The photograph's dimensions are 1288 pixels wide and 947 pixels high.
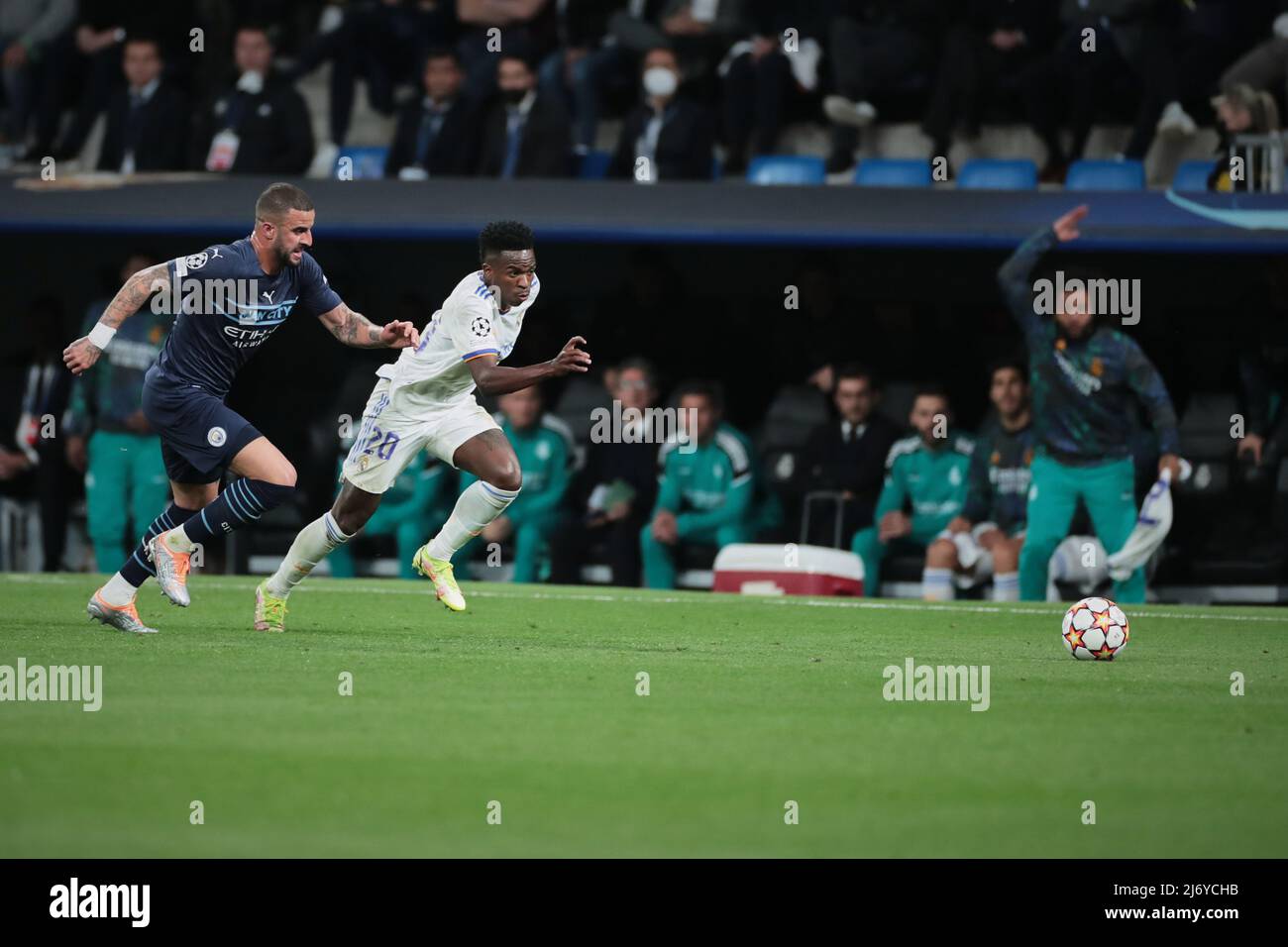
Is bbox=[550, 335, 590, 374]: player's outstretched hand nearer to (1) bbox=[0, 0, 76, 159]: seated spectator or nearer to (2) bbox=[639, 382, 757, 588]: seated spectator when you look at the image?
(2) bbox=[639, 382, 757, 588]: seated spectator

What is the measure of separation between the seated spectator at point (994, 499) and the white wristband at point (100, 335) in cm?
649

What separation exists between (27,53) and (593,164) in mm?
5762

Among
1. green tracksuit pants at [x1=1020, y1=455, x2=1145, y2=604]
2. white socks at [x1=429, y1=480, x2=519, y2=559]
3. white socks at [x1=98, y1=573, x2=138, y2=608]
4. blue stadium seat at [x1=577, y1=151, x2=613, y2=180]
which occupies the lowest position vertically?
white socks at [x1=98, y1=573, x2=138, y2=608]

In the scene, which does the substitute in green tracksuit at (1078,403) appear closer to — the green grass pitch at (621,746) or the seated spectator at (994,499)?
the seated spectator at (994,499)

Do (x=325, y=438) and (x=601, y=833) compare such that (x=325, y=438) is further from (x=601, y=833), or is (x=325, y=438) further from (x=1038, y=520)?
(x=601, y=833)

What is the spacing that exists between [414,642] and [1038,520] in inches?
198

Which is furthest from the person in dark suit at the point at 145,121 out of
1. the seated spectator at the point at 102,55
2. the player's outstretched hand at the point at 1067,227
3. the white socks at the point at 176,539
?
the white socks at the point at 176,539

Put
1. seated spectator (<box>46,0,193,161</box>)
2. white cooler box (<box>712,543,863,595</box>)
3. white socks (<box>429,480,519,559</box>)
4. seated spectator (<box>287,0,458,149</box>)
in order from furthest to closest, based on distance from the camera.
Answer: seated spectator (<box>46,0,193,161</box>)
seated spectator (<box>287,0,458,149</box>)
white cooler box (<box>712,543,863,595</box>)
white socks (<box>429,480,519,559</box>)

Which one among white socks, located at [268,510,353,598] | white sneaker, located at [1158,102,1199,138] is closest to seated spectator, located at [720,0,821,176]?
white sneaker, located at [1158,102,1199,138]

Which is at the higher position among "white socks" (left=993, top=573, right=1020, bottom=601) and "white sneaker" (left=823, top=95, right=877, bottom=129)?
"white sneaker" (left=823, top=95, right=877, bottom=129)

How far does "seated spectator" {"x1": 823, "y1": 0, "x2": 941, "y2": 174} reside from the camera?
1596 centimetres

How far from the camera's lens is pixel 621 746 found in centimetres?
691

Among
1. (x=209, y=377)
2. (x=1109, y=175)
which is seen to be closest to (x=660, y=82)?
(x=1109, y=175)

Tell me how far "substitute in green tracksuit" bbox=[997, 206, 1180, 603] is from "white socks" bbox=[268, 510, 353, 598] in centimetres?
491
